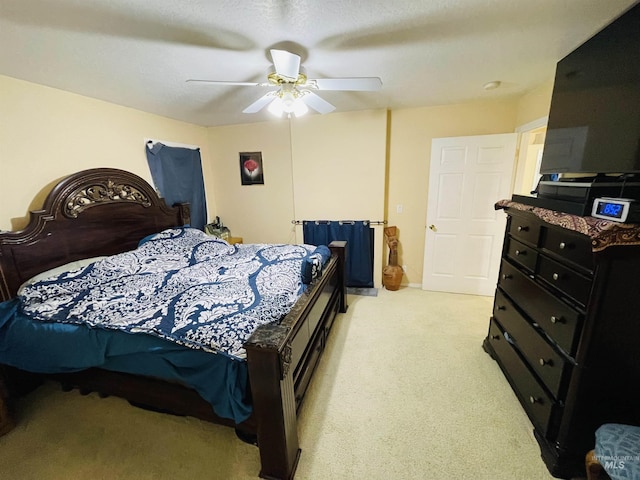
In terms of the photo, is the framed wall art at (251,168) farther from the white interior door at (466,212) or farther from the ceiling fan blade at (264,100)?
the white interior door at (466,212)

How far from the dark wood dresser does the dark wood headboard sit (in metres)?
3.32

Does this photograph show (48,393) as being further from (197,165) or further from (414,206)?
(414,206)

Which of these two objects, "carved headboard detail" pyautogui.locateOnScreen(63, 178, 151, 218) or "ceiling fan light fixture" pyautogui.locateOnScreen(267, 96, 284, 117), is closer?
"ceiling fan light fixture" pyautogui.locateOnScreen(267, 96, 284, 117)

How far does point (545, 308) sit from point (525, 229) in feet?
1.68

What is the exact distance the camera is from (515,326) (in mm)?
1765

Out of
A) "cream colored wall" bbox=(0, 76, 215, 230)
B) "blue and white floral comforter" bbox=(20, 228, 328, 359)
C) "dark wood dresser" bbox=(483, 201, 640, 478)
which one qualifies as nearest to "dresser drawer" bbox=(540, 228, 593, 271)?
"dark wood dresser" bbox=(483, 201, 640, 478)

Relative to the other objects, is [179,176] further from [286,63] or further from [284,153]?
[286,63]

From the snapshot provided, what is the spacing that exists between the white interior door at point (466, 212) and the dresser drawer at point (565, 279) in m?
1.75

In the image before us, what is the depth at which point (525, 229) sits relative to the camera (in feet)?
5.50

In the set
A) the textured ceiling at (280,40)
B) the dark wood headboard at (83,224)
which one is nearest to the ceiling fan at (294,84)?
the textured ceiling at (280,40)

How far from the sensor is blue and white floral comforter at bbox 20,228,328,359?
138 centimetres

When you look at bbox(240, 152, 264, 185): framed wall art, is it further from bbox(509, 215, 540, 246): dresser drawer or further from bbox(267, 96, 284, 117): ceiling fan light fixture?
bbox(509, 215, 540, 246): dresser drawer

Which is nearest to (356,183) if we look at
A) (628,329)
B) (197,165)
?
(197,165)

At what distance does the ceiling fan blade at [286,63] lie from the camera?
1383mm
